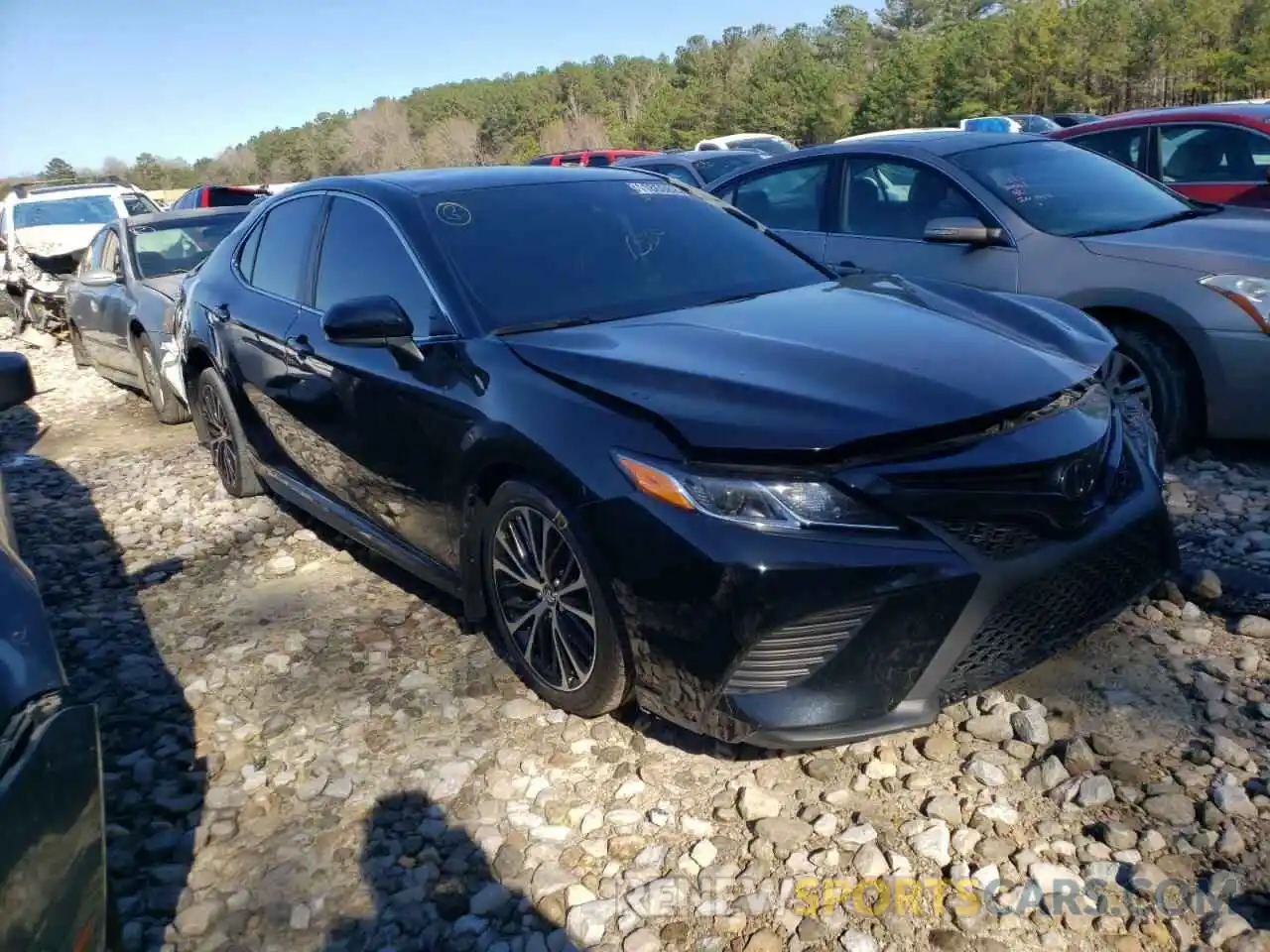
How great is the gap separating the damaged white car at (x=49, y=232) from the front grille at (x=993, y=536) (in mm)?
12666

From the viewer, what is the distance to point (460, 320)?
11.1ft

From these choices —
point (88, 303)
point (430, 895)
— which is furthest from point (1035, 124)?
point (430, 895)

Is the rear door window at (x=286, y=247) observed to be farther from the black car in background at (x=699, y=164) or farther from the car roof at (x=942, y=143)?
the black car in background at (x=699, y=164)

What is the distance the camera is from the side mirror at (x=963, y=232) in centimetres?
527

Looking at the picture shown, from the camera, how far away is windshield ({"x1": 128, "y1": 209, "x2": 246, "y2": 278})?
27.5 ft

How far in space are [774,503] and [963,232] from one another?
3.26 metres

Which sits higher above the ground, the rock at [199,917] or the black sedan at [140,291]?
the black sedan at [140,291]

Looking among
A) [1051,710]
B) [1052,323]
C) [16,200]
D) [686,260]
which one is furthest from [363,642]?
[16,200]

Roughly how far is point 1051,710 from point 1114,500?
2.05ft

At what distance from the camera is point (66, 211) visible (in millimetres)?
15906

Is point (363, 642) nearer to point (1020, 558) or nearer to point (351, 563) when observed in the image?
point (351, 563)

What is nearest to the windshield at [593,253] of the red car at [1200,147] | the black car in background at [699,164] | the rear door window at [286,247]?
the rear door window at [286,247]

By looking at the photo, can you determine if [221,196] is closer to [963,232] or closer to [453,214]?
[963,232]

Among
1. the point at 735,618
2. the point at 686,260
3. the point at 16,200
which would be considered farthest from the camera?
the point at 16,200
